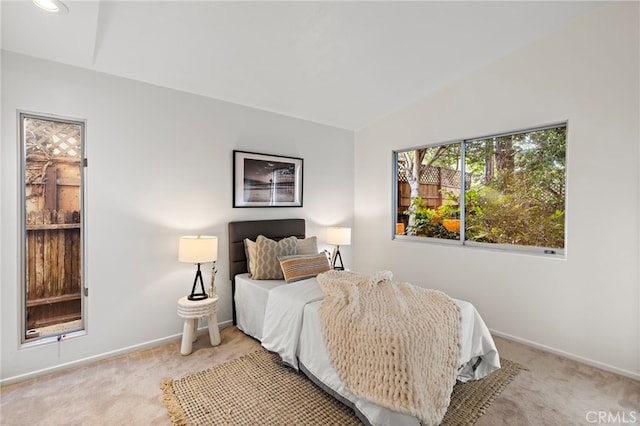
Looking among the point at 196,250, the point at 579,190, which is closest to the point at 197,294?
the point at 196,250

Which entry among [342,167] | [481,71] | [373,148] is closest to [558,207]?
[481,71]

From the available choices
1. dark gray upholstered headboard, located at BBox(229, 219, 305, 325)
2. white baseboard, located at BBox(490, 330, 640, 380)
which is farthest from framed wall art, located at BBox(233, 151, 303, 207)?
white baseboard, located at BBox(490, 330, 640, 380)

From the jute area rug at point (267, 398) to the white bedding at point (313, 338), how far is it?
0.39 feet

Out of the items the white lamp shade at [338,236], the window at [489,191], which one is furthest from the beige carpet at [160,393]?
the white lamp shade at [338,236]

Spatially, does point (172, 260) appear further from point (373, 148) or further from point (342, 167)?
point (373, 148)

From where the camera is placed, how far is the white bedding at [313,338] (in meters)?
1.90

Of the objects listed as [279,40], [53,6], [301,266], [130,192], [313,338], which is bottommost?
[313,338]

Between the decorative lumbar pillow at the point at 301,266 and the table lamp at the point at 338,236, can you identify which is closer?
the decorative lumbar pillow at the point at 301,266

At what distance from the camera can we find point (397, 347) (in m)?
1.66

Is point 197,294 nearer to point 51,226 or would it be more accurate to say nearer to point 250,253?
point 250,253

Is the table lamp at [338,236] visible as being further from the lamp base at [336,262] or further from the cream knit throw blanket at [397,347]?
the cream knit throw blanket at [397,347]

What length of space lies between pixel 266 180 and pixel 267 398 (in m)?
2.31

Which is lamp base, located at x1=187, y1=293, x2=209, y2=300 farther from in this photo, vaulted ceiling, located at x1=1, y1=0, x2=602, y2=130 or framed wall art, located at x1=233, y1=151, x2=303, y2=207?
vaulted ceiling, located at x1=1, y1=0, x2=602, y2=130

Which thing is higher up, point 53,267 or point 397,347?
point 53,267
